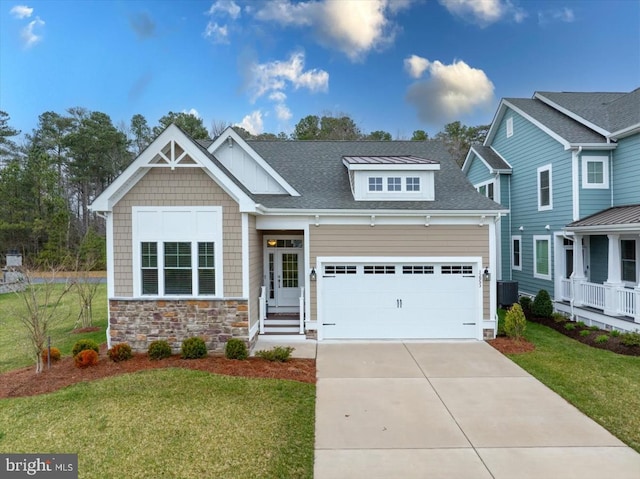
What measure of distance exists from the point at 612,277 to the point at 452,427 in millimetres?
8787

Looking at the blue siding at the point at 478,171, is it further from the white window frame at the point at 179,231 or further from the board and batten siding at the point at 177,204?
the white window frame at the point at 179,231

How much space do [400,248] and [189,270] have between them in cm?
554

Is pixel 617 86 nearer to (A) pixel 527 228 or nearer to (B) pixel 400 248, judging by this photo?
(A) pixel 527 228

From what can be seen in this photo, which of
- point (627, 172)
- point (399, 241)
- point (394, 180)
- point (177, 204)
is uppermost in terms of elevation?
point (627, 172)

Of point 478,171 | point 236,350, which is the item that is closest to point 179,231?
point 236,350

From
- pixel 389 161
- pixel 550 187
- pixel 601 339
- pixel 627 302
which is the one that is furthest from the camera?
pixel 550 187

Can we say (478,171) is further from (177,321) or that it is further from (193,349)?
(193,349)

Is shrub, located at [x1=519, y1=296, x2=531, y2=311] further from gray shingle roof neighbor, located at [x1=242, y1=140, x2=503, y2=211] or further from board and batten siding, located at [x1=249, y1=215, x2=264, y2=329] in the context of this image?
board and batten siding, located at [x1=249, y1=215, x2=264, y2=329]

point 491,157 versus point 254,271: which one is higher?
point 491,157

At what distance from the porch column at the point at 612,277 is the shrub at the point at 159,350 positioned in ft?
39.5

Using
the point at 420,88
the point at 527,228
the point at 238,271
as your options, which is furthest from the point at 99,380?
the point at 420,88

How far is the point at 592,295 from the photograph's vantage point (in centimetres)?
1154

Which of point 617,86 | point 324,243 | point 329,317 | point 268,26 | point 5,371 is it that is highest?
point 268,26

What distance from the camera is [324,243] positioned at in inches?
403
